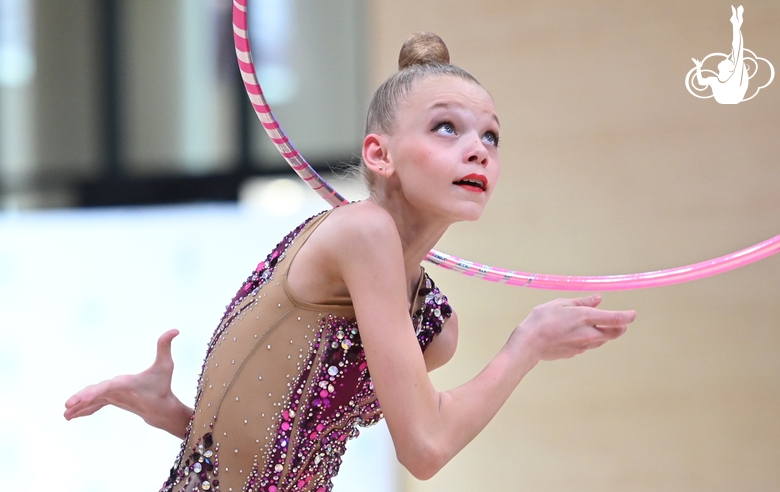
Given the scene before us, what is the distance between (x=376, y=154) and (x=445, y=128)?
11 cm

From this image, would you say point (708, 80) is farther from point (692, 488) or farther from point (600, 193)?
point (692, 488)

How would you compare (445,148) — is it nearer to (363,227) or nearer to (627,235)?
(363,227)

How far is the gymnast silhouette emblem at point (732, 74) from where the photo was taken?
8.73 feet

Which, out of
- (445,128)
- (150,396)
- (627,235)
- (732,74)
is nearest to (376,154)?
(445,128)

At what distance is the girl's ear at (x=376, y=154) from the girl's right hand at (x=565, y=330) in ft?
1.00

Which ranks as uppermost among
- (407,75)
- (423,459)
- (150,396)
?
(407,75)

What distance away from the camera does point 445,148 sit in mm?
1302

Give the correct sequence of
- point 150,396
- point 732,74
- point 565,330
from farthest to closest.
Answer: point 732,74 < point 150,396 < point 565,330

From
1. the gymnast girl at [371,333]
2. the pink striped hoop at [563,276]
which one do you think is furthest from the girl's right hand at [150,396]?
the pink striped hoop at [563,276]

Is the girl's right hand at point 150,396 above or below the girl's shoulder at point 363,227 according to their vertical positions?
below

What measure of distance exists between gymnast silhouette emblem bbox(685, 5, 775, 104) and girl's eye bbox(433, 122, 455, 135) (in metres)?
1.61

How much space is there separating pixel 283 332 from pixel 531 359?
36 centimetres

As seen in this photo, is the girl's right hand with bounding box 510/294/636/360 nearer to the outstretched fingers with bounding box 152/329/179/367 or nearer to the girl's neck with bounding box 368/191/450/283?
the girl's neck with bounding box 368/191/450/283

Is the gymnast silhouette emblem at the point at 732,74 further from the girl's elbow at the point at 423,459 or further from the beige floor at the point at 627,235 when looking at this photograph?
the girl's elbow at the point at 423,459
